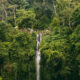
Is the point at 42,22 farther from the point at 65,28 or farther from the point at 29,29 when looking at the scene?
the point at 65,28

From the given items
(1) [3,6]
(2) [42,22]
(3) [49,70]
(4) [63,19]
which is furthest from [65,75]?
(1) [3,6]

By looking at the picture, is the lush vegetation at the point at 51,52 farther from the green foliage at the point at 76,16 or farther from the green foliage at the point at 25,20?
the green foliage at the point at 25,20

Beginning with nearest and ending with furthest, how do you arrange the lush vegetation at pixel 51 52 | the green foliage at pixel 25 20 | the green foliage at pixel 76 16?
1. the lush vegetation at pixel 51 52
2. the green foliage at pixel 76 16
3. the green foliage at pixel 25 20

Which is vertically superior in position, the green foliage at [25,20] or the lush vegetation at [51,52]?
the green foliage at [25,20]

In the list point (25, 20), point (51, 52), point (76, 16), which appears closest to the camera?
point (51, 52)

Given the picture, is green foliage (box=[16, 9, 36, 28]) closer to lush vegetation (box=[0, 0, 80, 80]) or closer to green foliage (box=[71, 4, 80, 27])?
lush vegetation (box=[0, 0, 80, 80])

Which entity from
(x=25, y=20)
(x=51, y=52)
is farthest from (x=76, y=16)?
(x=25, y=20)

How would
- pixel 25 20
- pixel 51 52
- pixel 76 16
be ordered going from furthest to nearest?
pixel 25 20
pixel 76 16
pixel 51 52

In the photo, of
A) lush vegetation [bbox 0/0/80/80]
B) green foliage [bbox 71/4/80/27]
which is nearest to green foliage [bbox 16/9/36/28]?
lush vegetation [bbox 0/0/80/80]

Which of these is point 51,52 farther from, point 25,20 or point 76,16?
point 25,20

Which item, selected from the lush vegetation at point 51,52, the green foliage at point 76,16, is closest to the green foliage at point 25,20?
the lush vegetation at point 51,52

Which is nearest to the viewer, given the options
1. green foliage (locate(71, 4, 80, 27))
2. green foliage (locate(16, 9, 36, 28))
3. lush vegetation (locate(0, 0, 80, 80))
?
lush vegetation (locate(0, 0, 80, 80))

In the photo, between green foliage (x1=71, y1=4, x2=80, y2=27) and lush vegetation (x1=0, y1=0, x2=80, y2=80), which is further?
green foliage (x1=71, y1=4, x2=80, y2=27)

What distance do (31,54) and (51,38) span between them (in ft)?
10.5
